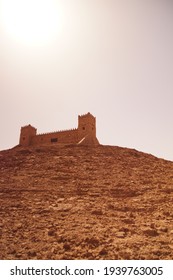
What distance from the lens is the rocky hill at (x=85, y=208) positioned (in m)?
7.18

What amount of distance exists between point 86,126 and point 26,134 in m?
6.82

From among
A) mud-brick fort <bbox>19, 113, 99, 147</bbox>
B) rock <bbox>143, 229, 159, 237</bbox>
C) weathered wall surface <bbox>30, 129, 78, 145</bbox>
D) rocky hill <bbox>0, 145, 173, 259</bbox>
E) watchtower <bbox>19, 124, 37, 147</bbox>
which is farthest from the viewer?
watchtower <bbox>19, 124, 37, 147</bbox>

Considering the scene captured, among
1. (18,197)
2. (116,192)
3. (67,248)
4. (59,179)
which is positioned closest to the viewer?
(67,248)

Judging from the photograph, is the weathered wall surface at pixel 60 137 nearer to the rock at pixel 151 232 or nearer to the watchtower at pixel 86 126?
the watchtower at pixel 86 126

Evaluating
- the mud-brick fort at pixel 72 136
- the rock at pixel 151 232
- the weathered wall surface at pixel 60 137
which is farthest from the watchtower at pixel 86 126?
the rock at pixel 151 232

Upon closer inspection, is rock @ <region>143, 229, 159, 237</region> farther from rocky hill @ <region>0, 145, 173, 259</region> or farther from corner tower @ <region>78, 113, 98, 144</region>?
corner tower @ <region>78, 113, 98, 144</region>

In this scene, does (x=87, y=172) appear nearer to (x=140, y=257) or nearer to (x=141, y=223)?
(x=141, y=223)

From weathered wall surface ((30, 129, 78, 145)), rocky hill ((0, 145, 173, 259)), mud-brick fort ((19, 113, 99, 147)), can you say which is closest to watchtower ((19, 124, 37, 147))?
mud-brick fort ((19, 113, 99, 147))

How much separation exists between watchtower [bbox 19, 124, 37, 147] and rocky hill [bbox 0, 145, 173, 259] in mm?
8630

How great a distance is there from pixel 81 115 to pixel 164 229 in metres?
18.5

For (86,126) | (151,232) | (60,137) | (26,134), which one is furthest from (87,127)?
(151,232)

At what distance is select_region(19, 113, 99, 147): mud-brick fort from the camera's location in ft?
79.6
